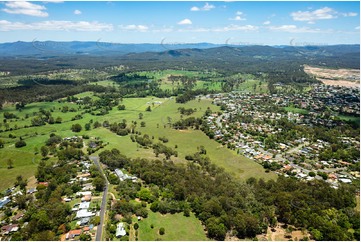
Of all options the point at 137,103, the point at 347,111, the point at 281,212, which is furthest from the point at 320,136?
the point at 137,103

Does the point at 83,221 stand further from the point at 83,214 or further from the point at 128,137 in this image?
the point at 128,137

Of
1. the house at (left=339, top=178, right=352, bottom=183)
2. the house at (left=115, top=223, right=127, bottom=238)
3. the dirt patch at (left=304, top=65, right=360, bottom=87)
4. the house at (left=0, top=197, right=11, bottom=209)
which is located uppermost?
the dirt patch at (left=304, top=65, right=360, bottom=87)

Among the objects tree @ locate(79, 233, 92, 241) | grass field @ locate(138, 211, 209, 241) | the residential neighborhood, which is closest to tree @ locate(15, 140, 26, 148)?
tree @ locate(79, 233, 92, 241)

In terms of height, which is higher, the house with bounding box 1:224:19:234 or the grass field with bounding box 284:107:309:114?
the grass field with bounding box 284:107:309:114

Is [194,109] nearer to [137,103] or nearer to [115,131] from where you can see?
[137,103]

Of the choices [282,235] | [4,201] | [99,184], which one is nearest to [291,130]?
[282,235]

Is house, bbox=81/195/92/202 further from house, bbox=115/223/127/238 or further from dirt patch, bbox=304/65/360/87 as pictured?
dirt patch, bbox=304/65/360/87
